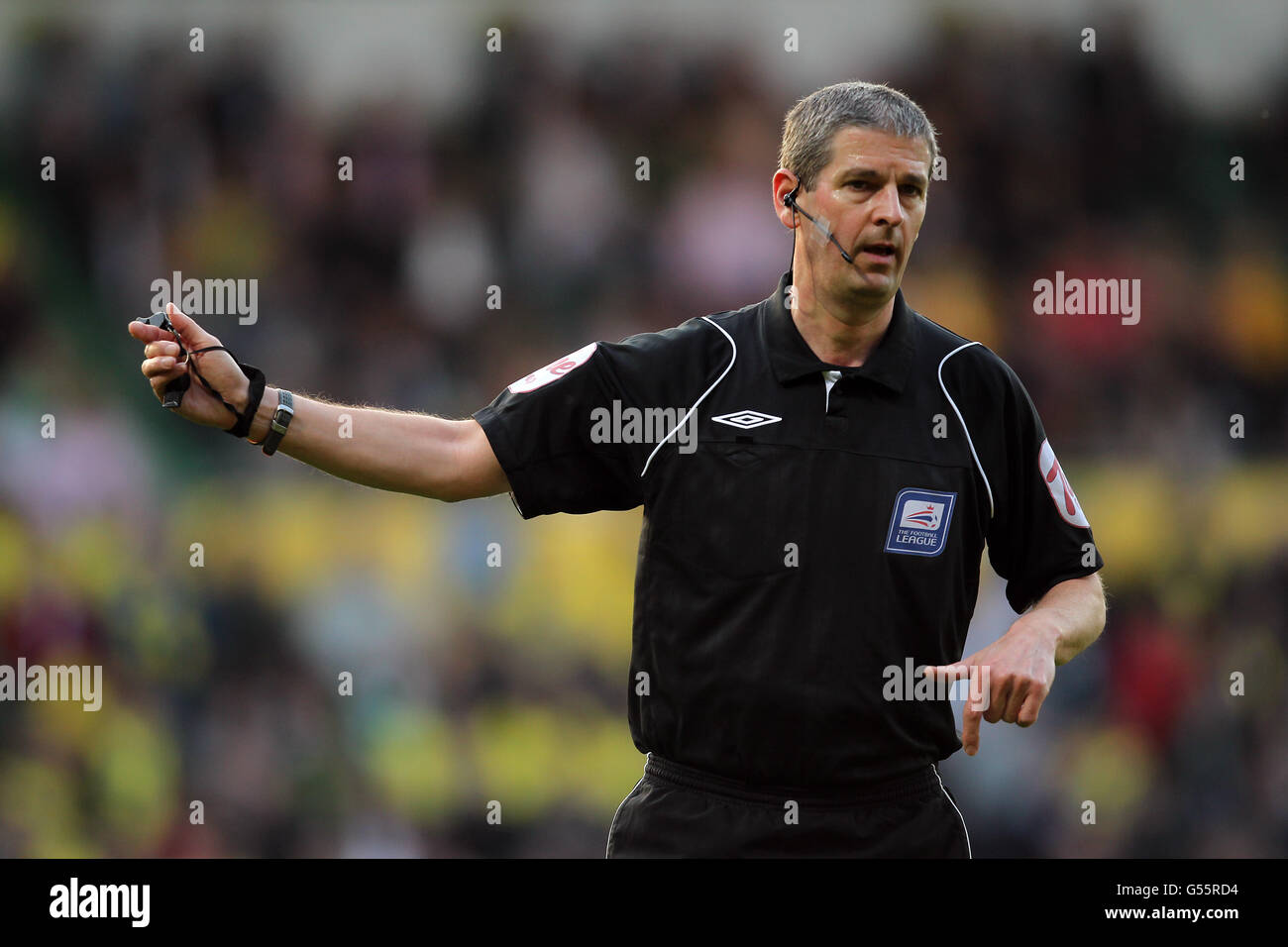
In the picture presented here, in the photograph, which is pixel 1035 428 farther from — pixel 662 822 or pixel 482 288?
pixel 482 288

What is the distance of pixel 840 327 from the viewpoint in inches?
155

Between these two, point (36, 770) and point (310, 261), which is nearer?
point (36, 770)

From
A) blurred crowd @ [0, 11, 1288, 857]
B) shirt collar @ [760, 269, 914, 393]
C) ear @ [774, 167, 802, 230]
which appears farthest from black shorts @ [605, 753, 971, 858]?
blurred crowd @ [0, 11, 1288, 857]

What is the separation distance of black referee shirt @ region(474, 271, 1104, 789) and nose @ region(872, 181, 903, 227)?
0.28 metres

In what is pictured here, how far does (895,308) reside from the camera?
4.00m

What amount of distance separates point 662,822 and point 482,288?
568 centimetres

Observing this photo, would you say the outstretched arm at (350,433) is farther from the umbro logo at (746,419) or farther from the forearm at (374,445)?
the umbro logo at (746,419)

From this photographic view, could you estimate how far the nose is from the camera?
382 cm

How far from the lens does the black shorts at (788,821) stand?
367 cm

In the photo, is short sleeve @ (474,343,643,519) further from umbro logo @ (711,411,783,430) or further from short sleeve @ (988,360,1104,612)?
short sleeve @ (988,360,1104,612)

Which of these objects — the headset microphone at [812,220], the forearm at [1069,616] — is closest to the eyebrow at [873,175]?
the headset microphone at [812,220]

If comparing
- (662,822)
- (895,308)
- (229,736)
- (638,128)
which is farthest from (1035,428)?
(638,128)

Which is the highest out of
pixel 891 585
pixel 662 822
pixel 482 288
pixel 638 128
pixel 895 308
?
Answer: pixel 638 128

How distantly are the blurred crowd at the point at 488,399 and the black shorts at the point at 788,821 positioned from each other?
13.2 ft
